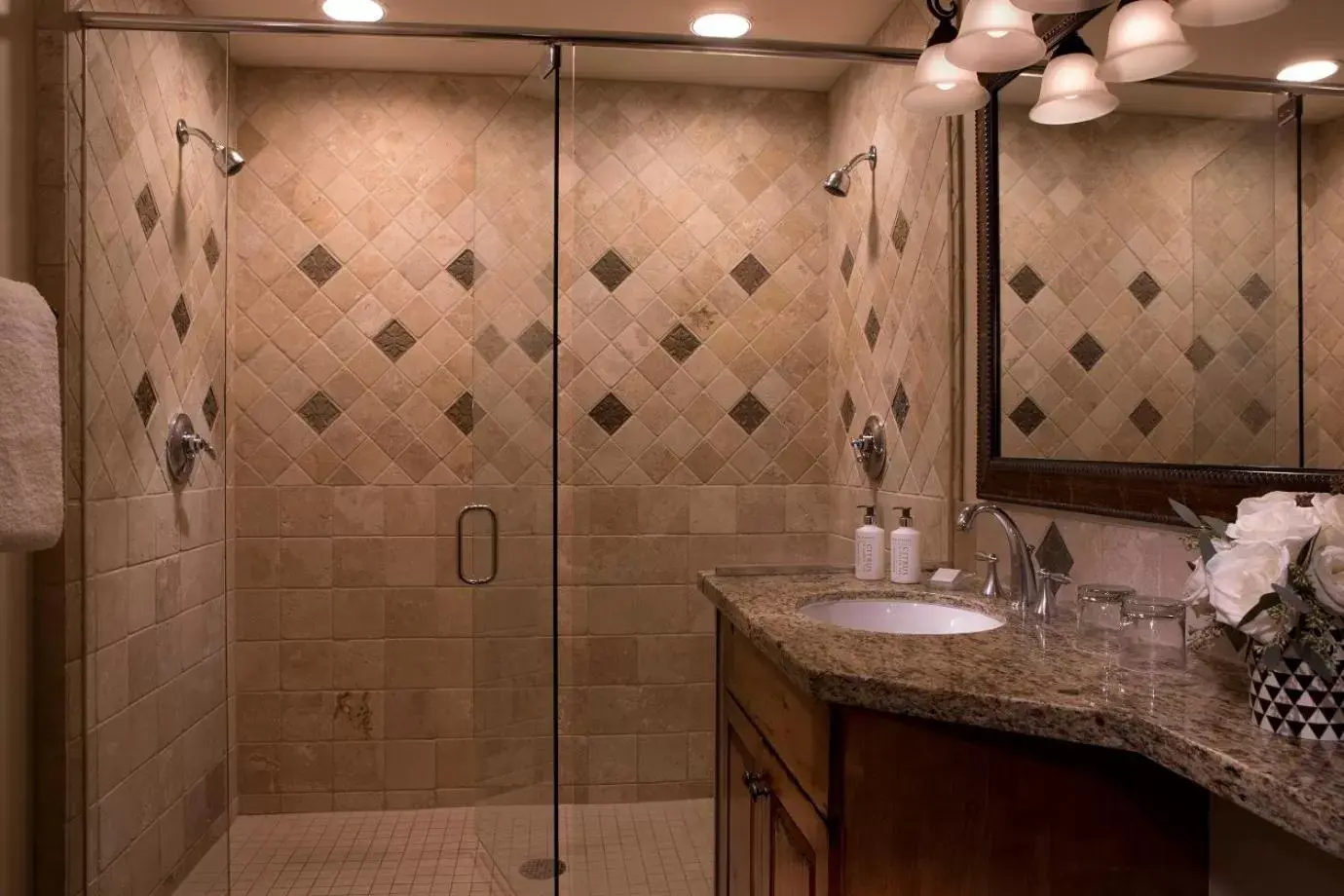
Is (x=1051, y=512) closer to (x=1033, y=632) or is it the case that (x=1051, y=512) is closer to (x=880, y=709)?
(x=1033, y=632)

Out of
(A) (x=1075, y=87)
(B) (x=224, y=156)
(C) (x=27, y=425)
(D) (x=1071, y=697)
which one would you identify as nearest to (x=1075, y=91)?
(A) (x=1075, y=87)

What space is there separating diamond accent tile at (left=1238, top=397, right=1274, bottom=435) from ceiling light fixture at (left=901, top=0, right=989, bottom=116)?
2.55 ft

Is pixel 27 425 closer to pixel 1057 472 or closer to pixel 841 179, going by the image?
pixel 1057 472

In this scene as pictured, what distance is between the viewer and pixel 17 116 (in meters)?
1.89

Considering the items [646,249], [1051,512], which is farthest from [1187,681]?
[646,249]

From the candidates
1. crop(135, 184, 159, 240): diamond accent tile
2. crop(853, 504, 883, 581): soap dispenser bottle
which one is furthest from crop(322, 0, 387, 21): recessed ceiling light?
crop(853, 504, 883, 581): soap dispenser bottle

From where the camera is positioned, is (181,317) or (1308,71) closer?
(1308,71)

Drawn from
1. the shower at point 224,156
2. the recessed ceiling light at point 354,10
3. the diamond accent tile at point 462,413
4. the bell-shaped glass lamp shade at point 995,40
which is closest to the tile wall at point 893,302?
the bell-shaped glass lamp shade at point 995,40

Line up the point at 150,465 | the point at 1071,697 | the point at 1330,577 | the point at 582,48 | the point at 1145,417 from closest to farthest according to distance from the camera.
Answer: the point at 1330,577 < the point at 1071,697 < the point at 1145,417 < the point at 150,465 < the point at 582,48

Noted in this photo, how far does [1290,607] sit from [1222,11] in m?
→ 0.88

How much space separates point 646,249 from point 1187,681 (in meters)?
2.14

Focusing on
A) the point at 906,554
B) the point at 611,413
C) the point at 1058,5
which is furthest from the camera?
the point at 611,413

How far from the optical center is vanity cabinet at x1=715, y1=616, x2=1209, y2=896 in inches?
45.5

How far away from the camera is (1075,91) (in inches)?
62.1
